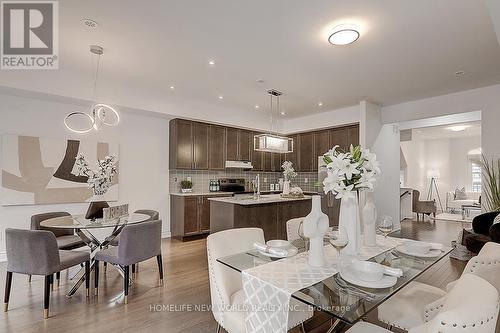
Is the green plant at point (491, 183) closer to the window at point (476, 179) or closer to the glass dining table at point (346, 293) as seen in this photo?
the glass dining table at point (346, 293)

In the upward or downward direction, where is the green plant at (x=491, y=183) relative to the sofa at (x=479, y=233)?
upward

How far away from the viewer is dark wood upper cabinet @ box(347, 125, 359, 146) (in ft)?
19.2

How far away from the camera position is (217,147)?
236 inches

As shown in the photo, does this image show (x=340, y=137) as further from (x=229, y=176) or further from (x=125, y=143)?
(x=125, y=143)

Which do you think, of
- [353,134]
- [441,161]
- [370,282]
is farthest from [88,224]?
[441,161]

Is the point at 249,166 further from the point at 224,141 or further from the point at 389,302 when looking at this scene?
the point at 389,302

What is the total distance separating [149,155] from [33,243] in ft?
10.4

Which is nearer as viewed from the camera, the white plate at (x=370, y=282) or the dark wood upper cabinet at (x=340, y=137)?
the white plate at (x=370, y=282)

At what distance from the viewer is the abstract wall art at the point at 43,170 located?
156 inches

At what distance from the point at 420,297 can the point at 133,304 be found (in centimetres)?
252

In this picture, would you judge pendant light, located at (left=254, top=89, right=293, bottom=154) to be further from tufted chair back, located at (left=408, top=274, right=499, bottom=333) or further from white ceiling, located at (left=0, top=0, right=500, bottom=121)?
tufted chair back, located at (left=408, top=274, right=499, bottom=333)

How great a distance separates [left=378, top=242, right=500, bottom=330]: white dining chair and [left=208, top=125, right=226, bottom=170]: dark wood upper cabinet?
465 centimetres

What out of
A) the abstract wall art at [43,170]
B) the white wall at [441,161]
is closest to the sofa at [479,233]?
the abstract wall art at [43,170]

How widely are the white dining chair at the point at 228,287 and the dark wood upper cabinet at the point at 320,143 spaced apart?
497 centimetres
